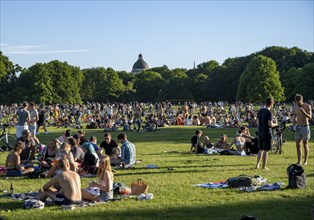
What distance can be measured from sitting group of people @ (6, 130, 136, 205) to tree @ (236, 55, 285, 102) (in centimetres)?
6300

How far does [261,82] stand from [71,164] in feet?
222

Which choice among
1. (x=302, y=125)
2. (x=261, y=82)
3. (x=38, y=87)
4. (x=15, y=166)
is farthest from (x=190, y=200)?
(x=38, y=87)

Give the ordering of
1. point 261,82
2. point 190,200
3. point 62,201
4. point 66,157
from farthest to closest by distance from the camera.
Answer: point 261,82 < point 66,157 < point 190,200 < point 62,201

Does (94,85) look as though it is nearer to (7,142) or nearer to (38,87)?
(38,87)

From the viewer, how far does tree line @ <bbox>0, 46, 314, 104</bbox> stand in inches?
3071

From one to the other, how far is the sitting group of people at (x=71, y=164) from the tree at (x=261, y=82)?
6300 cm

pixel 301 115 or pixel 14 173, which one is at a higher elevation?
pixel 301 115

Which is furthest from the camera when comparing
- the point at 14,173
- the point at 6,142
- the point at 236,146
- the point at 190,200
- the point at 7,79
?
the point at 7,79

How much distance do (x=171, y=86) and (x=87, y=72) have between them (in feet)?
69.0

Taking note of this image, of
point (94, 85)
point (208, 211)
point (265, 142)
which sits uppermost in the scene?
point (94, 85)

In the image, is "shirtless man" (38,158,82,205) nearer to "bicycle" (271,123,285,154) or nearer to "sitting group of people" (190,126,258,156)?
"sitting group of people" (190,126,258,156)

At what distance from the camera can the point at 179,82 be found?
100625 mm

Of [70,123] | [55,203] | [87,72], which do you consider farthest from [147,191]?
[87,72]

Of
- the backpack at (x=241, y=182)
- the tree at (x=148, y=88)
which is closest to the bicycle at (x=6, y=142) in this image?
the backpack at (x=241, y=182)
